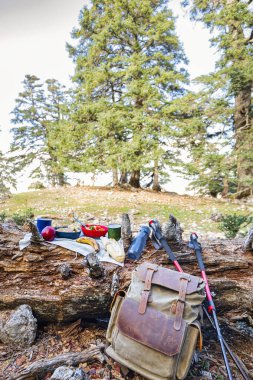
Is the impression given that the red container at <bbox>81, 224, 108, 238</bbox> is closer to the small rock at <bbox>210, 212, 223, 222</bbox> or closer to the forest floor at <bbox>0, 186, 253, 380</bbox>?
the forest floor at <bbox>0, 186, 253, 380</bbox>

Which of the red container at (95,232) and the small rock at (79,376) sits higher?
the red container at (95,232)

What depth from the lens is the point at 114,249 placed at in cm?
204

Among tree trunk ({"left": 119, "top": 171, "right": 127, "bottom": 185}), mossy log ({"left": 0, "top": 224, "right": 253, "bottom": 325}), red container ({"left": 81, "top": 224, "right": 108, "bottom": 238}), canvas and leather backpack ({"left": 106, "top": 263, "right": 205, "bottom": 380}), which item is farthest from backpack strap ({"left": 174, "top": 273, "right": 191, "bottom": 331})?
tree trunk ({"left": 119, "top": 171, "right": 127, "bottom": 185})

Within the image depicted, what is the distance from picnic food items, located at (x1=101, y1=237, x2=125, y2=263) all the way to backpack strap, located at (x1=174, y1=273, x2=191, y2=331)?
67cm

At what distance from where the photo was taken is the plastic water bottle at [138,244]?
1.93 metres

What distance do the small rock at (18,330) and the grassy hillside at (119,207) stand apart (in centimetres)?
353

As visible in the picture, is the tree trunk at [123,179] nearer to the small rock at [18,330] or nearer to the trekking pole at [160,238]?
the trekking pole at [160,238]

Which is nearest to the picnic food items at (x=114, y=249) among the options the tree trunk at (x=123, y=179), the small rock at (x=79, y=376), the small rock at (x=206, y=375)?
the small rock at (x=79, y=376)

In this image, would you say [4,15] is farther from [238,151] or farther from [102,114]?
[238,151]

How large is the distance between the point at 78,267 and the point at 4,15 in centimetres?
1185

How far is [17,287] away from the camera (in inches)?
76.1

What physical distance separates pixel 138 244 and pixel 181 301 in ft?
2.22

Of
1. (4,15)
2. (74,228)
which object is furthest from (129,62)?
(74,228)

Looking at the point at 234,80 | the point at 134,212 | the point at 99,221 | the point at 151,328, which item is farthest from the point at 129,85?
the point at 151,328
